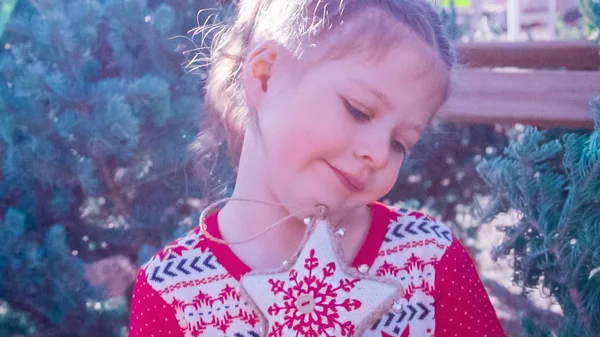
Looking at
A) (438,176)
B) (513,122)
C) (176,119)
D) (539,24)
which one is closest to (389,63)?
(176,119)

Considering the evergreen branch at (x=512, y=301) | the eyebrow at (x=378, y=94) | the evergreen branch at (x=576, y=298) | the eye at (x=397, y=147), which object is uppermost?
the eyebrow at (x=378, y=94)

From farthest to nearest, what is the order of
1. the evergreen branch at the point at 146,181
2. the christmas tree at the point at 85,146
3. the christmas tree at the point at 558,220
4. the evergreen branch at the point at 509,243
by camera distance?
the evergreen branch at the point at 146,181
the christmas tree at the point at 85,146
the evergreen branch at the point at 509,243
the christmas tree at the point at 558,220

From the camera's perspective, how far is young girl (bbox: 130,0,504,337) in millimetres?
1027

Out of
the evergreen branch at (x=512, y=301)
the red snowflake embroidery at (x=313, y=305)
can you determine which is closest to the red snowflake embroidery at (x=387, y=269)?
the red snowflake embroidery at (x=313, y=305)

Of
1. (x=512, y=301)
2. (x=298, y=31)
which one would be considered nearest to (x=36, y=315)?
(x=298, y=31)

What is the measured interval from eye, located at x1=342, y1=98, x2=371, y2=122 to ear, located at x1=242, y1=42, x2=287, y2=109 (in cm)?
15

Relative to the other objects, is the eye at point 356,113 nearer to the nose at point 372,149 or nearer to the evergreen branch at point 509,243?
the nose at point 372,149

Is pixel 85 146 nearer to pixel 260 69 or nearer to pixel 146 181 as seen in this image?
pixel 146 181

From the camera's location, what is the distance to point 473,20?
2.67m

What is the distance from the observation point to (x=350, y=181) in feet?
3.44

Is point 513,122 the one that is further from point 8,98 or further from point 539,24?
point 539,24

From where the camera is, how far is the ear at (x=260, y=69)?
1110mm

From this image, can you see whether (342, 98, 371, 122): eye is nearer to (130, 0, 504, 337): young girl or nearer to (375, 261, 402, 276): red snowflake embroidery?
(130, 0, 504, 337): young girl

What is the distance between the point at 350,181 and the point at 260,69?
0.25m
